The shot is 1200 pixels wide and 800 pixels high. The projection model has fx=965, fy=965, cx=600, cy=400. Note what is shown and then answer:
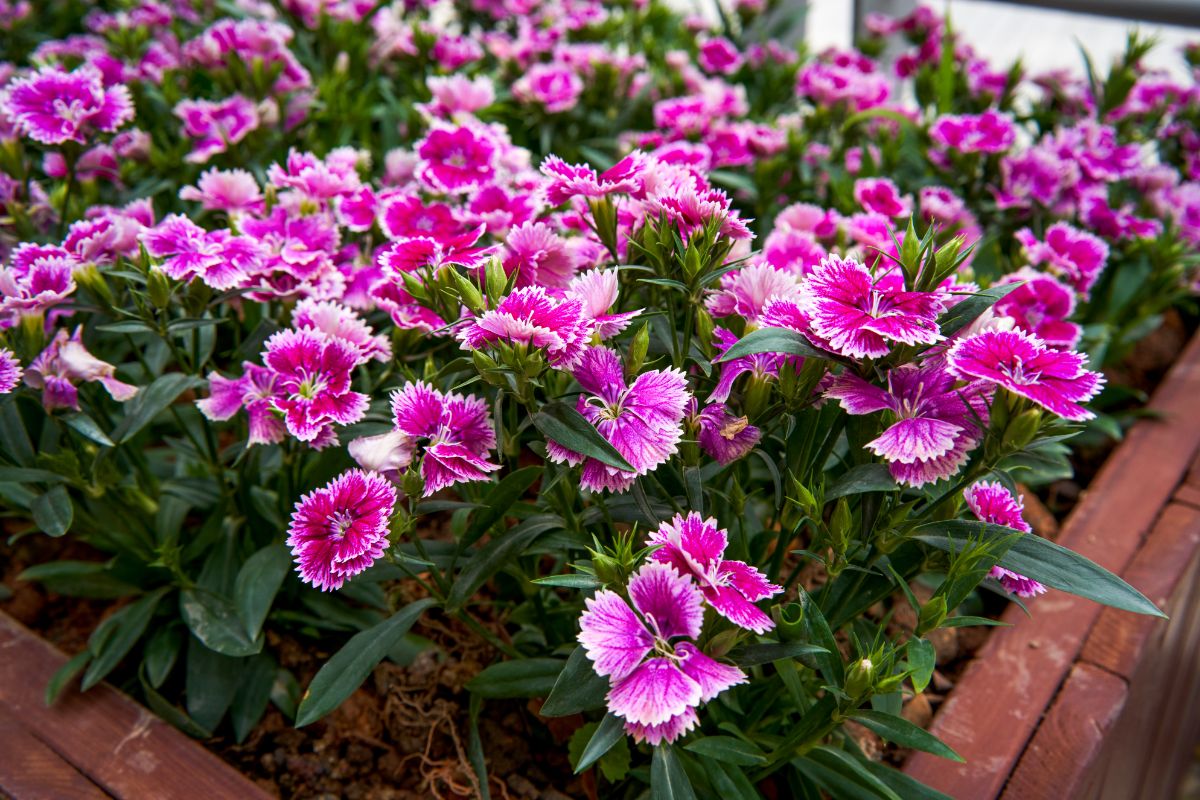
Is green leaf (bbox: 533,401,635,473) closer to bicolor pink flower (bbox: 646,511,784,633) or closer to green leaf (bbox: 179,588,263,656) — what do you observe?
bicolor pink flower (bbox: 646,511,784,633)

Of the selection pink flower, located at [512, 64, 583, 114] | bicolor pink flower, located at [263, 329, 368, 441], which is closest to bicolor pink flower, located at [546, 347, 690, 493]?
bicolor pink flower, located at [263, 329, 368, 441]

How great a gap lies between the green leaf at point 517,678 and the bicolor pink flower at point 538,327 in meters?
0.37

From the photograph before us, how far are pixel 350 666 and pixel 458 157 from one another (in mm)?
626

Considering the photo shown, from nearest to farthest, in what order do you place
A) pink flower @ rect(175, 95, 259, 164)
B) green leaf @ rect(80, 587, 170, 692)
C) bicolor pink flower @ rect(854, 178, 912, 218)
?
1. green leaf @ rect(80, 587, 170, 692)
2. bicolor pink flower @ rect(854, 178, 912, 218)
3. pink flower @ rect(175, 95, 259, 164)

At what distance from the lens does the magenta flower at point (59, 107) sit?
1192 millimetres

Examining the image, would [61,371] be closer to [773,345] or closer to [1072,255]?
[773,345]

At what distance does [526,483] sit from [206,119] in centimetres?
94

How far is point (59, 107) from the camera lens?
121 centimetres

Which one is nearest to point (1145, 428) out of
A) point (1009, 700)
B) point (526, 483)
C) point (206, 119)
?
point (1009, 700)

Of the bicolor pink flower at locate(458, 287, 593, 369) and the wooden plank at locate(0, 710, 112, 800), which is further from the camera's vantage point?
the wooden plank at locate(0, 710, 112, 800)

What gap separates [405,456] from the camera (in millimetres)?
842

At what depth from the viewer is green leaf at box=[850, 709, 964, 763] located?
814 mm

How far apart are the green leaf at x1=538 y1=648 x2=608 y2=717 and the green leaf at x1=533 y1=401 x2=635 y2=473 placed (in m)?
0.18

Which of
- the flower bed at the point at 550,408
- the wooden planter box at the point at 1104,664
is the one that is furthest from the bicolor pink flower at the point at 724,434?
the wooden planter box at the point at 1104,664
